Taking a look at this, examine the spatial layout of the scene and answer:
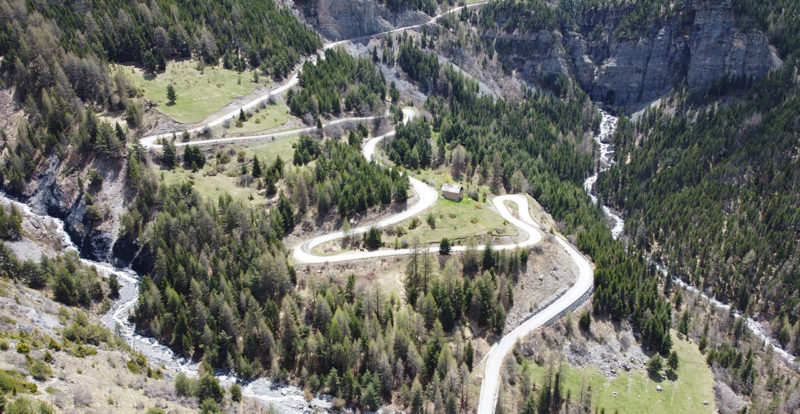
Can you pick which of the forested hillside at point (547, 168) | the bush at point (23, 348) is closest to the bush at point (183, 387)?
the bush at point (23, 348)

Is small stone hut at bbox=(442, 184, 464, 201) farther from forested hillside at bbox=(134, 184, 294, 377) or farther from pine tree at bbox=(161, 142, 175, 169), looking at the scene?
pine tree at bbox=(161, 142, 175, 169)

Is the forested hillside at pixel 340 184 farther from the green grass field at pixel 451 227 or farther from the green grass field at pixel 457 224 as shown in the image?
the green grass field at pixel 457 224

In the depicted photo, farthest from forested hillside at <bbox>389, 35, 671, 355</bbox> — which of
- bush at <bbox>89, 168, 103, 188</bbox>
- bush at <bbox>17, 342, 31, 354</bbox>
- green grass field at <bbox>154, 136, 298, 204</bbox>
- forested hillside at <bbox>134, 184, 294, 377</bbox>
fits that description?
bush at <bbox>17, 342, 31, 354</bbox>

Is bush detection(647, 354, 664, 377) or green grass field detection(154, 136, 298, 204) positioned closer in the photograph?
bush detection(647, 354, 664, 377)

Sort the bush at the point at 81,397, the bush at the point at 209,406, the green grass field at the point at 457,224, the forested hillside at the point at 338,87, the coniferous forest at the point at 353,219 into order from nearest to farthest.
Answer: the bush at the point at 81,397 → the bush at the point at 209,406 → the coniferous forest at the point at 353,219 → the green grass field at the point at 457,224 → the forested hillside at the point at 338,87

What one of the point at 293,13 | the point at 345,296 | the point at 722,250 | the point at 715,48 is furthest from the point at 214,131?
the point at 715,48

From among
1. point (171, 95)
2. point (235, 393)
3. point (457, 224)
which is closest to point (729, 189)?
point (457, 224)
